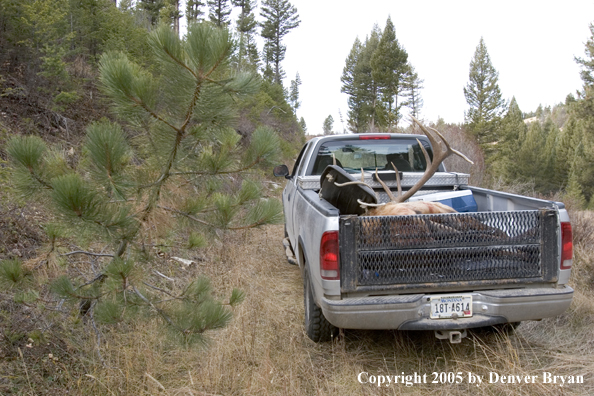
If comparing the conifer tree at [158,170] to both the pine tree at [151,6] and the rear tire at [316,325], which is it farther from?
the pine tree at [151,6]

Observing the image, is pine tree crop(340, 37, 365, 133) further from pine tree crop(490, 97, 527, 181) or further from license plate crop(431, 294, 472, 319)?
license plate crop(431, 294, 472, 319)

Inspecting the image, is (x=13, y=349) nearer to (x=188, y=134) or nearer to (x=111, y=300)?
(x=111, y=300)

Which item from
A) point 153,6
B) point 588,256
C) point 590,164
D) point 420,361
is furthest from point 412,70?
point 420,361

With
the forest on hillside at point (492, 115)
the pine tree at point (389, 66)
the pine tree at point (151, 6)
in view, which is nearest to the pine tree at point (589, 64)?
the forest on hillside at point (492, 115)

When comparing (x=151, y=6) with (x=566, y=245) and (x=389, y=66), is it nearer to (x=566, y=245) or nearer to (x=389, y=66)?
(x=389, y=66)

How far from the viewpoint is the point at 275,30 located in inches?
1797

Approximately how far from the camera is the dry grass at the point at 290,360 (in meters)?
3.04

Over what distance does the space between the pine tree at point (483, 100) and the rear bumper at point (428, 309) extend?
44813mm

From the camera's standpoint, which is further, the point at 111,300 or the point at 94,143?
the point at 111,300

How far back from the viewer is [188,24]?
2.49 m

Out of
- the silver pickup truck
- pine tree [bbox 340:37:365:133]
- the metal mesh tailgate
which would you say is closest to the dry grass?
the silver pickup truck

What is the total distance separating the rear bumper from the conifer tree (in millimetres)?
816

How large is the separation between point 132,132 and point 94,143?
0.66 meters

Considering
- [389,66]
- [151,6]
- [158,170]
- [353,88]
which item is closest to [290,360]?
[158,170]
